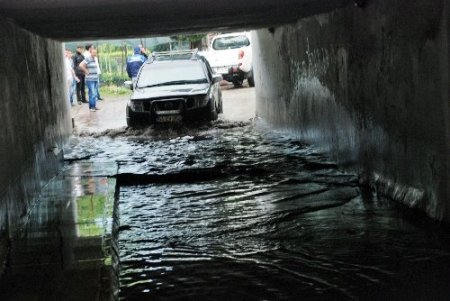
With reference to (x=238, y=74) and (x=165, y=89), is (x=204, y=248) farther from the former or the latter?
(x=238, y=74)

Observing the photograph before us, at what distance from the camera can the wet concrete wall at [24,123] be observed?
20.6ft

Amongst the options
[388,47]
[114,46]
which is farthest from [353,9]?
[114,46]

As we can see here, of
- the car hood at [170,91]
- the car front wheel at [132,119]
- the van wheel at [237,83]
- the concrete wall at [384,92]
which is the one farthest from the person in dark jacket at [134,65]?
the concrete wall at [384,92]

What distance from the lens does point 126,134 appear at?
50.3 ft

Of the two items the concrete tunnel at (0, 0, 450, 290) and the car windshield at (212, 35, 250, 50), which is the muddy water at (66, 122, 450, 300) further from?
the car windshield at (212, 35, 250, 50)

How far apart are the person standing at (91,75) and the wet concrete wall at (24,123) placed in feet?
31.3

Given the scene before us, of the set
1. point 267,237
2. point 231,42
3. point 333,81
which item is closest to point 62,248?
point 267,237

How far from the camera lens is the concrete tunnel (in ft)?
19.7

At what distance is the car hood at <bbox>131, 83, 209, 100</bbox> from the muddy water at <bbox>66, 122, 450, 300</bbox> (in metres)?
4.76

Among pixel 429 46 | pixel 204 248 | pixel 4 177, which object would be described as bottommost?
pixel 204 248

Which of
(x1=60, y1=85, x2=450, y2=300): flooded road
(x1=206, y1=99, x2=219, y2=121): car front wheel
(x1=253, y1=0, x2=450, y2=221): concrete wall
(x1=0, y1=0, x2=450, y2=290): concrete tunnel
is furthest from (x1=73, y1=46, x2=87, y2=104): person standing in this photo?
(x1=60, y1=85, x2=450, y2=300): flooded road

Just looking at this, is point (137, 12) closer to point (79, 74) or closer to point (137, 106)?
point (137, 106)

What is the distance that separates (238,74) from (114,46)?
44.5ft

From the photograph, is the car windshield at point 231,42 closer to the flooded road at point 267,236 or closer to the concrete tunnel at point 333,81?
the concrete tunnel at point 333,81
